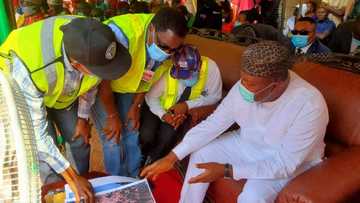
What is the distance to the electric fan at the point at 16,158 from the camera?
19.9 inches

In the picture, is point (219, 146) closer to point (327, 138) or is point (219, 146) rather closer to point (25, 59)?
point (327, 138)

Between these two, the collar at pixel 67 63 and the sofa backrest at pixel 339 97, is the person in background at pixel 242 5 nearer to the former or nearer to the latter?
the sofa backrest at pixel 339 97

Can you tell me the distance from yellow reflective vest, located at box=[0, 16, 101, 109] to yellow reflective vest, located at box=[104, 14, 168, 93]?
315 millimetres

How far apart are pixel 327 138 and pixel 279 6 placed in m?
2.84

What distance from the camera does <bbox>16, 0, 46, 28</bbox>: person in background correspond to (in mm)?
4070

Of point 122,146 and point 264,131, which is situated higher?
point 264,131

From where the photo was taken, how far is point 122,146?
86.7 inches

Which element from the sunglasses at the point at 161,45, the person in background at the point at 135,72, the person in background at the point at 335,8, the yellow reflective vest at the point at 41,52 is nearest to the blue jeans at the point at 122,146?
the person in background at the point at 135,72

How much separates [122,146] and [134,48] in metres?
0.69

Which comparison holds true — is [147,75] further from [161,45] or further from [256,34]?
[256,34]

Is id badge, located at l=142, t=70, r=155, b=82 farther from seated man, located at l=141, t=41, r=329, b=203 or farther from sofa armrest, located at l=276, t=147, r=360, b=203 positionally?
sofa armrest, located at l=276, t=147, r=360, b=203

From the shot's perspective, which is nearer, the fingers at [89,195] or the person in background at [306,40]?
the fingers at [89,195]

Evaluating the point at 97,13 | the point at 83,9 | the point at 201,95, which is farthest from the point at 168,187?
the point at 83,9

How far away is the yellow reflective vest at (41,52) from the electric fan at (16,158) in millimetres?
852
